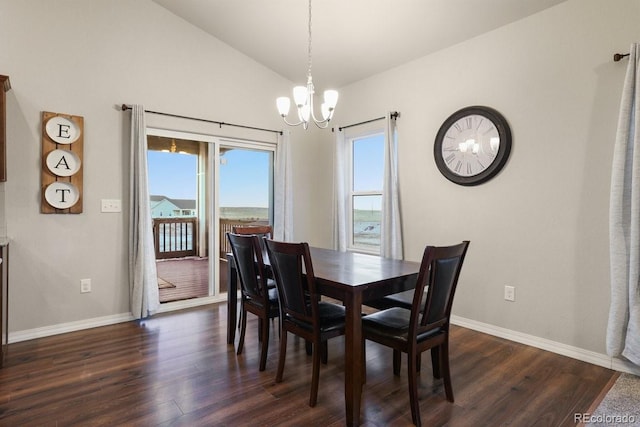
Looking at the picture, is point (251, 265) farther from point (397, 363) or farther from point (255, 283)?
point (397, 363)

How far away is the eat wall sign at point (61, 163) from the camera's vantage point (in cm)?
305

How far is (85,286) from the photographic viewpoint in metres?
3.31

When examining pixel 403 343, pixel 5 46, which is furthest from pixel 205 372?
pixel 5 46

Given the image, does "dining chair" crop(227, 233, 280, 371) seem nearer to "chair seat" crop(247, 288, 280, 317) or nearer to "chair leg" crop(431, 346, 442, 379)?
"chair seat" crop(247, 288, 280, 317)

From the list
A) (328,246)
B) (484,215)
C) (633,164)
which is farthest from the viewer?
(328,246)

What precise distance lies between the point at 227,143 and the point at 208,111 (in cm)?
42

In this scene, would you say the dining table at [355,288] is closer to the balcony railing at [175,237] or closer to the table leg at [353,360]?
the table leg at [353,360]

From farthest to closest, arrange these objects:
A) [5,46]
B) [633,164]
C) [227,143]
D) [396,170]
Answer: [227,143], [396,170], [5,46], [633,164]

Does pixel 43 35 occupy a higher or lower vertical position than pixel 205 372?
higher

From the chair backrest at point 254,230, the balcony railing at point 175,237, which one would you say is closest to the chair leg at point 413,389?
the chair backrest at point 254,230

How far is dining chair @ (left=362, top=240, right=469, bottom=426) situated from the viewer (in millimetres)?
1816

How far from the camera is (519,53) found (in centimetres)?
296

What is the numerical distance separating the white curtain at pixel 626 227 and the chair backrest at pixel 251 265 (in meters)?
2.37

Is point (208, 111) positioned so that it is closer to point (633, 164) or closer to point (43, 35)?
point (43, 35)
